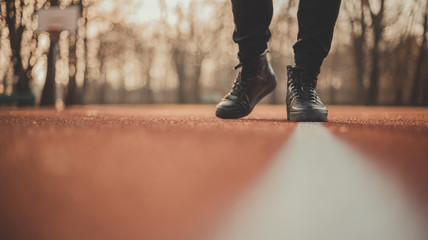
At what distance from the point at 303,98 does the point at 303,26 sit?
0.25 m

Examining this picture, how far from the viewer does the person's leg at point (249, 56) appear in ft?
4.02

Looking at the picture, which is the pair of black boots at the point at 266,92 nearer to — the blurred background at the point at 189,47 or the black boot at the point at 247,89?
the black boot at the point at 247,89

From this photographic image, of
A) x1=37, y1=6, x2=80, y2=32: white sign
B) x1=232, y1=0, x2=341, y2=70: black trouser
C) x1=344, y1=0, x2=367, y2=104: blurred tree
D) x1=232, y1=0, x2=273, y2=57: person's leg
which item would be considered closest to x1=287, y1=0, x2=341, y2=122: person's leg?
x1=232, y1=0, x2=341, y2=70: black trouser

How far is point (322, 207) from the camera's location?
0.34 m

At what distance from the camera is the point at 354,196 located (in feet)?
1.17

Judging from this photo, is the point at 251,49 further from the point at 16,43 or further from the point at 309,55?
the point at 16,43

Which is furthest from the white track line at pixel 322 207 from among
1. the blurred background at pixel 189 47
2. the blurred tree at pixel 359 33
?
the blurred tree at pixel 359 33

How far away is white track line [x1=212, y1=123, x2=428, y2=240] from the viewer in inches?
12.3

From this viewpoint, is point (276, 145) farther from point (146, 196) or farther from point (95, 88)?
point (95, 88)

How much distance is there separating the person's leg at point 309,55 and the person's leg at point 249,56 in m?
0.13

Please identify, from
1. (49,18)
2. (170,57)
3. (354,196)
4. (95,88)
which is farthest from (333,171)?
(95,88)

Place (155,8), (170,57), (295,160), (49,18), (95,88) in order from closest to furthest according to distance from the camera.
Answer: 1. (295,160)
2. (49,18)
3. (155,8)
4. (170,57)
5. (95,88)

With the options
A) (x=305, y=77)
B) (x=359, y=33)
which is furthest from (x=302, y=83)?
(x=359, y=33)

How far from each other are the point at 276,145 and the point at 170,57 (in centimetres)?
1847
